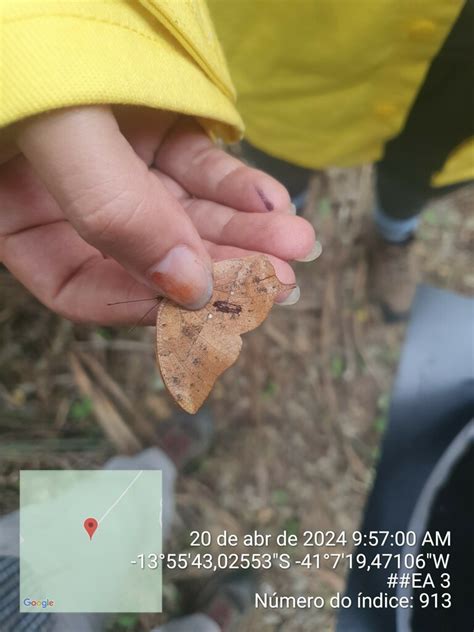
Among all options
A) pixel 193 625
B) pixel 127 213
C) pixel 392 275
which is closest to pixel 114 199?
pixel 127 213

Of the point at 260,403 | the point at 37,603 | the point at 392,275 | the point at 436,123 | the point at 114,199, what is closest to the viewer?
the point at 114,199

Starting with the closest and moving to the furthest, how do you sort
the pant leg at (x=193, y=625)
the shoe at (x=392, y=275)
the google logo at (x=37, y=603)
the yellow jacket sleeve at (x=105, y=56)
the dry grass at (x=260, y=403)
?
the yellow jacket sleeve at (x=105, y=56)
the google logo at (x=37, y=603)
the pant leg at (x=193, y=625)
the dry grass at (x=260, y=403)
the shoe at (x=392, y=275)

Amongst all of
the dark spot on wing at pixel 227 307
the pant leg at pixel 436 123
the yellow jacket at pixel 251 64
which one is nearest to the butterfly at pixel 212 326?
the dark spot on wing at pixel 227 307

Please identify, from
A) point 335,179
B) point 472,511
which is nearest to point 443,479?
point 472,511

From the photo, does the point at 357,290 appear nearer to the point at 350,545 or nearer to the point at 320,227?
the point at 320,227

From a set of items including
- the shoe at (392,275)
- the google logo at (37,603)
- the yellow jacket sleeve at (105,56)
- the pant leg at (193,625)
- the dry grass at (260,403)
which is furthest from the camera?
the shoe at (392,275)

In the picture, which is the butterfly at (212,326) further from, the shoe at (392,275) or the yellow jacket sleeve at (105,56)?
the shoe at (392,275)

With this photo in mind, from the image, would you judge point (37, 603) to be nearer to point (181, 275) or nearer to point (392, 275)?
point (181, 275)
